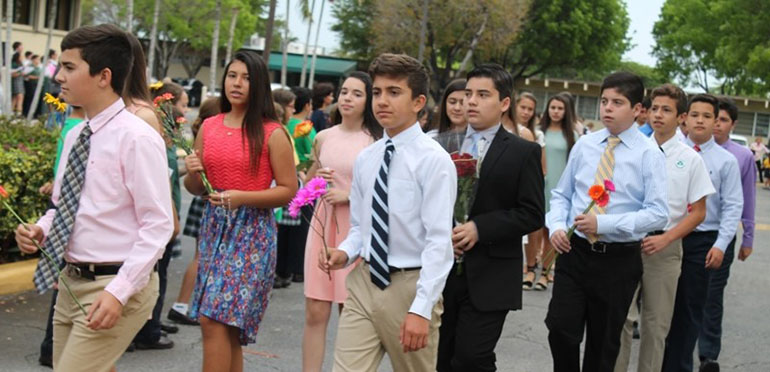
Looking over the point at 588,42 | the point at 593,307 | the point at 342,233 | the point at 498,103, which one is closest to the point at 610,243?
the point at 593,307

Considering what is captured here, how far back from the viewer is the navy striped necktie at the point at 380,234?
4254 millimetres

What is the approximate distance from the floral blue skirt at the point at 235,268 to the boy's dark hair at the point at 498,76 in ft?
4.64

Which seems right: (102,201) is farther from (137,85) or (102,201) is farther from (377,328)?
(137,85)

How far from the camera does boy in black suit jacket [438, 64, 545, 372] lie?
4.80 metres

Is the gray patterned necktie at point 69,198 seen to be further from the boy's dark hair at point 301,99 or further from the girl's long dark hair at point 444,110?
the boy's dark hair at point 301,99

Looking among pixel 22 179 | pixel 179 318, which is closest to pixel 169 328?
pixel 179 318

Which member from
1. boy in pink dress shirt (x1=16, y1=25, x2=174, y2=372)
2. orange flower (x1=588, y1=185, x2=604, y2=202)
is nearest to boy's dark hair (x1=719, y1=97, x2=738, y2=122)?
orange flower (x1=588, y1=185, x2=604, y2=202)

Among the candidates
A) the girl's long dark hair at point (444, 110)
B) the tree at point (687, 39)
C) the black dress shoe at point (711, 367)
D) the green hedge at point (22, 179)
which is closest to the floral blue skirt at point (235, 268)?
the girl's long dark hair at point (444, 110)

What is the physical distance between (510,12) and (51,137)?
42.3 meters

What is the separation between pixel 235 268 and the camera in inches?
206

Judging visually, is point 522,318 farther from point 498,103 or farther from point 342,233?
point 498,103

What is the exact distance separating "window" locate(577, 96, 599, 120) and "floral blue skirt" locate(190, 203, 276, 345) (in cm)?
5615

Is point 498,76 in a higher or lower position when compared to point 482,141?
higher

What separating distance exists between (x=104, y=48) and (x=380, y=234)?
4.57 ft
